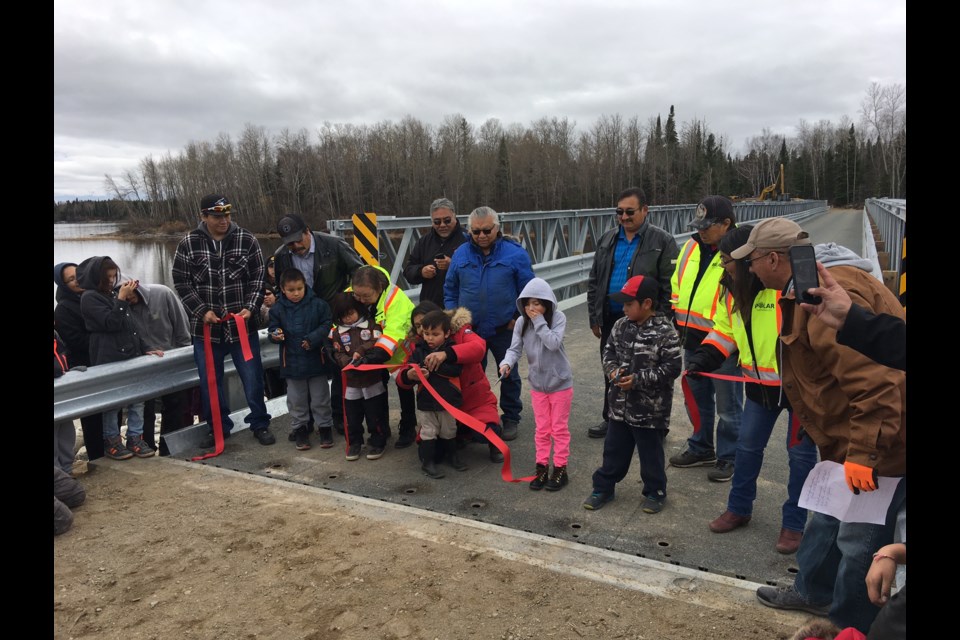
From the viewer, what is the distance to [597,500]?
3.89m

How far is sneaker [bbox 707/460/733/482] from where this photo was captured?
13.8 ft

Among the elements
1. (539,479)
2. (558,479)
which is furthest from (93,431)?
(558,479)

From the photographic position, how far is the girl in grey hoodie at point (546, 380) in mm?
4219

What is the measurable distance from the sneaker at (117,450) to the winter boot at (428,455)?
87.0 inches

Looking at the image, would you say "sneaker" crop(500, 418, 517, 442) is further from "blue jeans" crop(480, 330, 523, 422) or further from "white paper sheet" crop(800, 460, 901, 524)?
"white paper sheet" crop(800, 460, 901, 524)

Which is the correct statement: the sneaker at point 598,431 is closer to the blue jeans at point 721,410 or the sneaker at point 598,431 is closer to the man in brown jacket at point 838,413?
the blue jeans at point 721,410

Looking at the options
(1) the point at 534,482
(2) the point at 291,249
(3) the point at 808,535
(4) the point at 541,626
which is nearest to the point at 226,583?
(4) the point at 541,626

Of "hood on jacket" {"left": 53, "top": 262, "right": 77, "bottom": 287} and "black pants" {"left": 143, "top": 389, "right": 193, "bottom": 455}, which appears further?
"black pants" {"left": 143, "top": 389, "right": 193, "bottom": 455}

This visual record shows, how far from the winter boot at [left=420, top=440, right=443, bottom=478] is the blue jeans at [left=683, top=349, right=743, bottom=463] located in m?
1.79

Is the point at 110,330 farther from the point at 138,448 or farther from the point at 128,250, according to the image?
the point at 128,250

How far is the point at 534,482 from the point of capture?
4203mm

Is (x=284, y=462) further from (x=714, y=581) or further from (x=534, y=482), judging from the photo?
(x=714, y=581)

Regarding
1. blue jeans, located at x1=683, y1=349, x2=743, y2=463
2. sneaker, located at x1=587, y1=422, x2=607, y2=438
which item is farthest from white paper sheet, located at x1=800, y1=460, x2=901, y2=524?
sneaker, located at x1=587, y1=422, x2=607, y2=438
